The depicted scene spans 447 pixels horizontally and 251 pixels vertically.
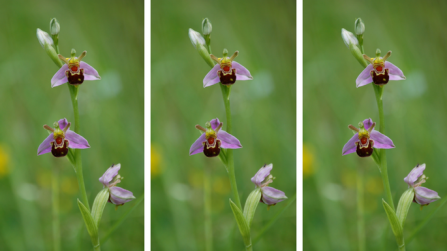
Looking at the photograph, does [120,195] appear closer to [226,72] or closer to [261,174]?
[261,174]

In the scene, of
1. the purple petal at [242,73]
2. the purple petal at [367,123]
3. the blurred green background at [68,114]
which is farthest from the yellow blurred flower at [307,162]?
the blurred green background at [68,114]

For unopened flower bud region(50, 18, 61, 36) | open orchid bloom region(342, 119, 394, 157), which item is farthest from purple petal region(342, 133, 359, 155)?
unopened flower bud region(50, 18, 61, 36)

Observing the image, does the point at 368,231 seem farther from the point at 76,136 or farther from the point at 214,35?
the point at 76,136

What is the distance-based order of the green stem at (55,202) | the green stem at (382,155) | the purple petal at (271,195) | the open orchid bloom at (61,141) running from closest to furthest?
the open orchid bloom at (61,141)
the green stem at (55,202)
the green stem at (382,155)
the purple petal at (271,195)

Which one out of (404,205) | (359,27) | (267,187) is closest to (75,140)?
(267,187)

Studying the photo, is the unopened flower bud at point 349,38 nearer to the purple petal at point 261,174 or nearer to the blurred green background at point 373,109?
the blurred green background at point 373,109

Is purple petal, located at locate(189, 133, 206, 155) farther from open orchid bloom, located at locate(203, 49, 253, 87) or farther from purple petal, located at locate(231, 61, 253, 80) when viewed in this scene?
purple petal, located at locate(231, 61, 253, 80)
